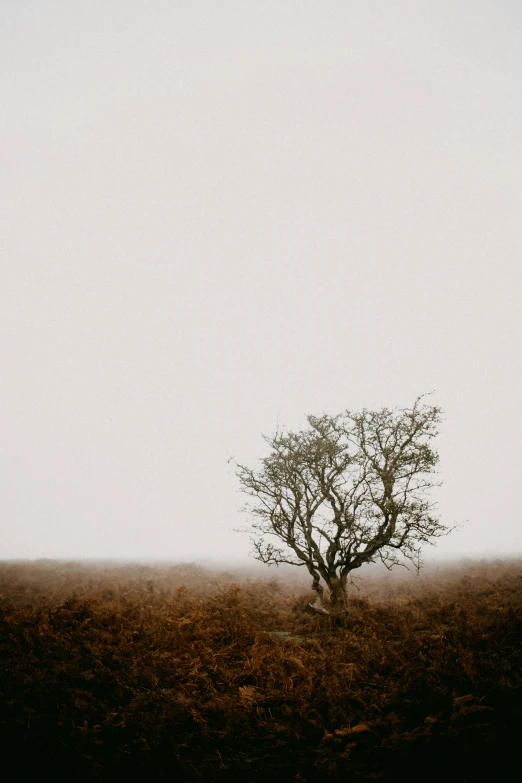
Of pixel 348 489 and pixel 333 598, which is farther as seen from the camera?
pixel 348 489

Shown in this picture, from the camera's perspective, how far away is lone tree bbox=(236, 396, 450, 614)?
1505 centimetres

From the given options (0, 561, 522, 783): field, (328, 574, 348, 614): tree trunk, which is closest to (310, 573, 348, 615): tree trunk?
(328, 574, 348, 614): tree trunk

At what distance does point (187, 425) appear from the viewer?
411 feet

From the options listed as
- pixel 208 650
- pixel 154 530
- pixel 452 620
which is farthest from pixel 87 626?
pixel 154 530

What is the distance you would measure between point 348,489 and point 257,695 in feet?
29.9

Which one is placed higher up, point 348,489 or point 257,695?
point 348,489

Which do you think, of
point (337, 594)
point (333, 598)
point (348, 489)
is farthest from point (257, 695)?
point (348, 489)

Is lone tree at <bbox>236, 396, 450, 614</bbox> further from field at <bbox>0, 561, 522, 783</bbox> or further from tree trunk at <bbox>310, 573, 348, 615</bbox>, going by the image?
field at <bbox>0, 561, 522, 783</bbox>

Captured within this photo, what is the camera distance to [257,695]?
816cm

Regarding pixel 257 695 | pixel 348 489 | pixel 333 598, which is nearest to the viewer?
pixel 257 695

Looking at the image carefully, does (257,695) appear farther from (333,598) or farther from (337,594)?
(337,594)

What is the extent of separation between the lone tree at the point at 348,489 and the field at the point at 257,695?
93.9 inches

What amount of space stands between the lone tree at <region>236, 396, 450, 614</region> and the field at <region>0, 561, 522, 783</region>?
2384 mm

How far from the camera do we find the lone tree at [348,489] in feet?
49.4
